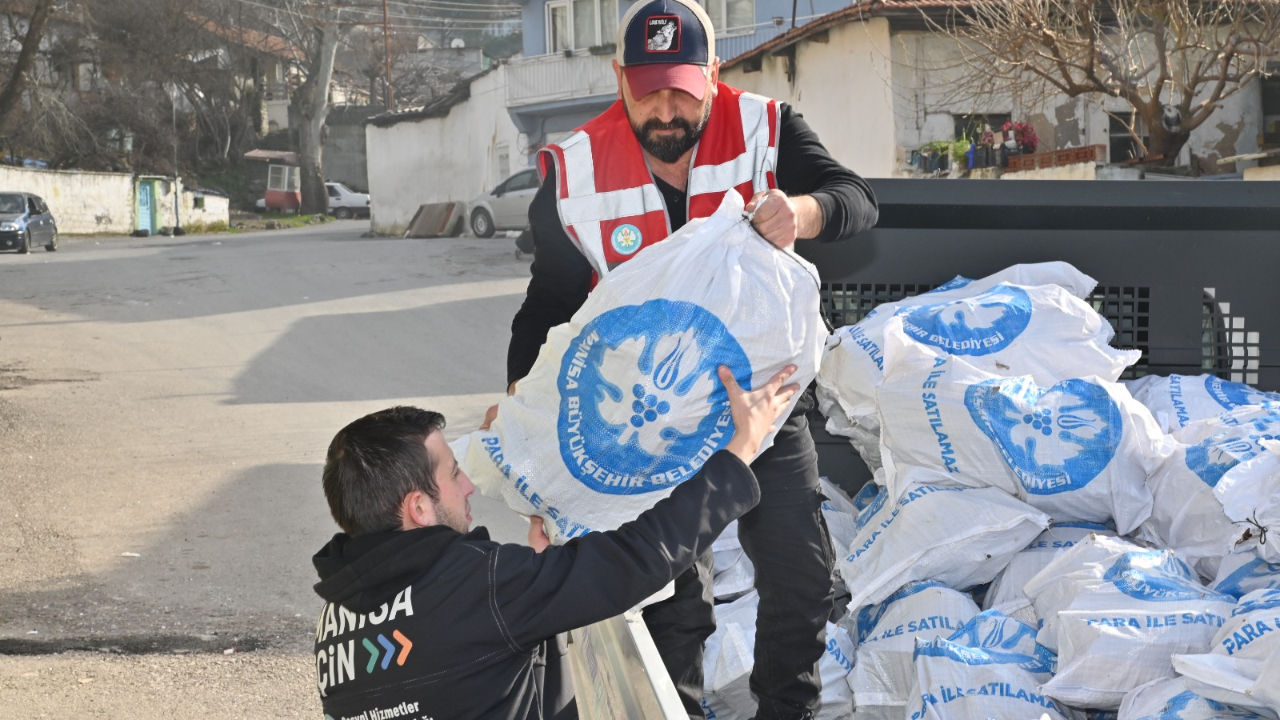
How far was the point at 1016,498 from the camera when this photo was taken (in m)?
3.05

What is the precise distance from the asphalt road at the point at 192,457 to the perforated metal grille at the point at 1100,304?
195 centimetres

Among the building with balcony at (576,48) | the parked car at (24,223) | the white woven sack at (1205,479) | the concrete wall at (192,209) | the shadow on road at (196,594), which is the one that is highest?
the building with balcony at (576,48)

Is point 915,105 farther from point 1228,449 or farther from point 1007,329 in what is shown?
point 1228,449

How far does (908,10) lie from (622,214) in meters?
14.2

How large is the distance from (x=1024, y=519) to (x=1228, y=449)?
0.49m

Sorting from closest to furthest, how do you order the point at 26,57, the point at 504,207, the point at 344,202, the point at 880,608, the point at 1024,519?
the point at 1024,519
the point at 880,608
the point at 26,57
the point at 504,207
the point at 344,202

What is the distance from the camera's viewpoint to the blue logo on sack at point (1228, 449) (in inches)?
110

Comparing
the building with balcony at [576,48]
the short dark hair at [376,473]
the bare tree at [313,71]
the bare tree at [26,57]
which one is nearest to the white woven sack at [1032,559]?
the short dark hair at [376,473]

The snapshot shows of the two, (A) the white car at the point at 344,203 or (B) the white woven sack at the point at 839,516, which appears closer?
(B) the white woven sack at the point at 839,516

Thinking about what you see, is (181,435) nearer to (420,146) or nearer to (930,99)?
(930,99)

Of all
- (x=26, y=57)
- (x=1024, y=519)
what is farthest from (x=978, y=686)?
(x=26, y=57)

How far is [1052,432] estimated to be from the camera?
299cm

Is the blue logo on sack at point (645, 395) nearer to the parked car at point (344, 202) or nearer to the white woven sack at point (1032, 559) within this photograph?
the white woven sack at point (1032, 559)

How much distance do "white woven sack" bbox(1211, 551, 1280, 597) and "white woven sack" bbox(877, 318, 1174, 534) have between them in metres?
0.32
